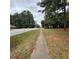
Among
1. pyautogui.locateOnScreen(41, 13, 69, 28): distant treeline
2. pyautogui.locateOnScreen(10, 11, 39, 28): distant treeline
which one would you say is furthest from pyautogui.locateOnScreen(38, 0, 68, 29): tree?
pyautogui.locateOnScreen(10, 11, 39, 28): distant treeline

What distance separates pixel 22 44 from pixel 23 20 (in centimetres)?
26

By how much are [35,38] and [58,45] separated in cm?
26

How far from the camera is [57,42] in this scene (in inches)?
77.3

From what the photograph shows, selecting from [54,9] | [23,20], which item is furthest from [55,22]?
[23,20]

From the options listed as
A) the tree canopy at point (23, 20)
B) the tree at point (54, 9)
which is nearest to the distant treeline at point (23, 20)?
the tree canopy at point (23, 20)

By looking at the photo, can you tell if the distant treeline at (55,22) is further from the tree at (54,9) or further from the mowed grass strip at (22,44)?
the mowed grass strip at (22,44)

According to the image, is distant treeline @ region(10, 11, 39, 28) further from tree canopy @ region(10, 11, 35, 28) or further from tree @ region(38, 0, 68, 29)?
tree @ region(38, 0, 68, 29)

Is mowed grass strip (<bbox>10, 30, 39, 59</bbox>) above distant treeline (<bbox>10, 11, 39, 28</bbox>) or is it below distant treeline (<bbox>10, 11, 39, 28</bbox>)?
below

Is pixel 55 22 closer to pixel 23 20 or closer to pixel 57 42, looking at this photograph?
pixel 57 42

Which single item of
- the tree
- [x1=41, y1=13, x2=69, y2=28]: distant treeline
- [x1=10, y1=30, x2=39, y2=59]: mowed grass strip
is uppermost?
the tree

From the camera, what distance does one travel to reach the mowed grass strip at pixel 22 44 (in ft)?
6.33

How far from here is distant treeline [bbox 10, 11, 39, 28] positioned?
1939 mm

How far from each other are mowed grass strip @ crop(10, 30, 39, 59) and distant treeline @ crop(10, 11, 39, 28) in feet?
0.28
